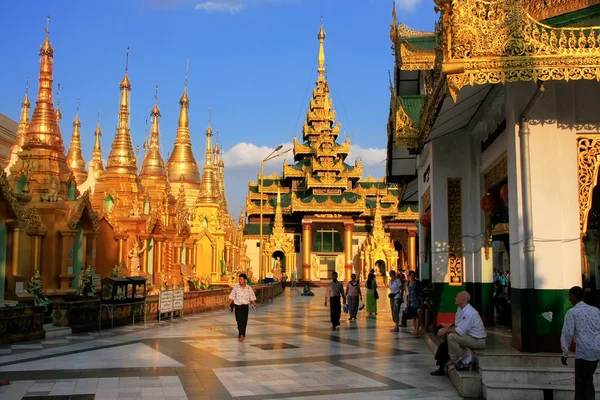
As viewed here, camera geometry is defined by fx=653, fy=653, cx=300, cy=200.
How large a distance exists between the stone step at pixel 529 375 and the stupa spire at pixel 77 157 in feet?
111

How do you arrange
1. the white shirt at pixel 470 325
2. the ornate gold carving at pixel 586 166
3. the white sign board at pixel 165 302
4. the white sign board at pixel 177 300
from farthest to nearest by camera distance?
the white sign board at pixel 177 300
the white sign board at pixel 165 302
the ornate gold carving at pixel 586 166
the white shirt at pixel 470 325

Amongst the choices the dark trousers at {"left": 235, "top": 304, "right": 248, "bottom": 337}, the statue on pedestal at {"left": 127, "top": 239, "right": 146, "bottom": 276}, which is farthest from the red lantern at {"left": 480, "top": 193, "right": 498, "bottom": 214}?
the statue on pedestal at {"left": 127, "top": 239, "right": 146, "bottom": 276}

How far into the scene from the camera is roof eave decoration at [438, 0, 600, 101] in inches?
318

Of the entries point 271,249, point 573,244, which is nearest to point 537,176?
point 573,244

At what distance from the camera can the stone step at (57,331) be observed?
13.9m

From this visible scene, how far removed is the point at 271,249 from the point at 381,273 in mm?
9234

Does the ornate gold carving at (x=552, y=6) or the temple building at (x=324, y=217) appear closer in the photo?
the ornate gold carving at (x=552, y=6)

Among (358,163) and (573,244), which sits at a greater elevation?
(358,163)

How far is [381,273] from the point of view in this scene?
53.5 meters

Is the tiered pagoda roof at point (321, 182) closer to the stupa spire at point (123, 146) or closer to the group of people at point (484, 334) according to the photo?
the stupa spire at point (123, 146)

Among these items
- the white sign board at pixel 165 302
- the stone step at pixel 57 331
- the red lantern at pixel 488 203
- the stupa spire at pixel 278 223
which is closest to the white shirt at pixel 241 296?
the stone step at pixel 57 331

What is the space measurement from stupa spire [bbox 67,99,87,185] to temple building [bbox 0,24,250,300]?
7 cm

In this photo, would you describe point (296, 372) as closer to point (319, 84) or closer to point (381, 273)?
point (381, 273)

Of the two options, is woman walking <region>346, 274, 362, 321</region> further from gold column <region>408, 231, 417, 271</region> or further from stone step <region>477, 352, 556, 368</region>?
gold column <region>408, 231, 417, 271</region>
